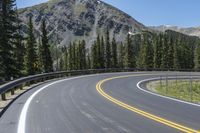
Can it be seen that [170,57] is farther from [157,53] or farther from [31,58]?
[31,58]

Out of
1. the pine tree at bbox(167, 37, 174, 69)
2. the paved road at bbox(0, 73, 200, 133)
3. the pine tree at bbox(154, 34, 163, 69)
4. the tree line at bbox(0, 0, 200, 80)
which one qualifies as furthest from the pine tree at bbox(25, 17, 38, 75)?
the pine tree at bbox(167, 37, 174, 69)

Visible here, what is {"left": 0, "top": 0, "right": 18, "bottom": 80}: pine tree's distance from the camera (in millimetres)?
41375

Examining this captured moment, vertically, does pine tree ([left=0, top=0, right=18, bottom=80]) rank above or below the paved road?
above

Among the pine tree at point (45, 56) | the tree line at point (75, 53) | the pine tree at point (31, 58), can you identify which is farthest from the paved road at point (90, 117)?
the pine tree at point (45, 56)

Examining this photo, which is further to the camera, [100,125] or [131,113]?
[131,113]

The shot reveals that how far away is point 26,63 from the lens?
199 ft

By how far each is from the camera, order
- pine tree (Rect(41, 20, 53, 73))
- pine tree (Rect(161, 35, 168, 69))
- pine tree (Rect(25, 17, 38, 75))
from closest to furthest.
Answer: pine tree (Rect(25, 17, 38, 75)), pine tree (Rect(41, 20, 53, 73)), pine tree (Rect(161, 35, 168, 69))

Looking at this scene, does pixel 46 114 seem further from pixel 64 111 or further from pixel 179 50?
pixel 179 50

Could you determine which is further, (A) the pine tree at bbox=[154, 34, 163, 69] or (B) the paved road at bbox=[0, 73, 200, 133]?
(A) the pine tree at bbox=[154, 34, 163, 69]

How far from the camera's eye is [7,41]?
142 ft

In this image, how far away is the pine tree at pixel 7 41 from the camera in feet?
136

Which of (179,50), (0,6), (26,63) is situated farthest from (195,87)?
(179,50)

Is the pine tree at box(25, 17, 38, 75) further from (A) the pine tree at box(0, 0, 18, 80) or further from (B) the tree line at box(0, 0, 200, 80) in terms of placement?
(A) the pine tree at box(0, 0, 18, 80)

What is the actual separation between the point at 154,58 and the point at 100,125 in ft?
309
